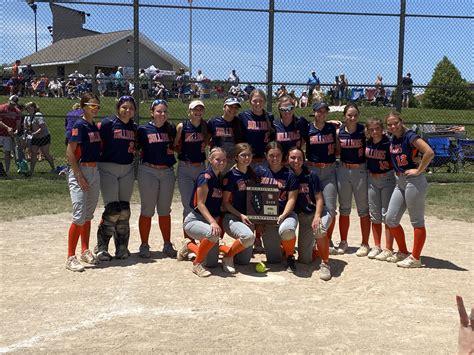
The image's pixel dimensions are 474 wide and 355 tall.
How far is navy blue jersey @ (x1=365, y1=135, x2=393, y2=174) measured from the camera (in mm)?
6066

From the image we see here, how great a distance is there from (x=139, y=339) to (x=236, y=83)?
8053 millimetres

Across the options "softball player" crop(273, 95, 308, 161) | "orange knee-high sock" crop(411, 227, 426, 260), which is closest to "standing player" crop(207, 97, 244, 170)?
"softball player" crop(273, 95, 308, 161)

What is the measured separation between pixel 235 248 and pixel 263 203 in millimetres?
559

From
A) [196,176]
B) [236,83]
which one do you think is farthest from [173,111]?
[196,176]

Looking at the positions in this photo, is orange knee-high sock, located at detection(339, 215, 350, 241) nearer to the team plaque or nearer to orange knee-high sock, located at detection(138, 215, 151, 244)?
the team plaque

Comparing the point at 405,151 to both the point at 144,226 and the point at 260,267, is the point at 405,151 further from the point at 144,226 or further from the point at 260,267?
the point at 144,226

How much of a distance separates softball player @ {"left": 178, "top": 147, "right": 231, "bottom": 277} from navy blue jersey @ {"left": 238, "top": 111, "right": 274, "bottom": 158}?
66cm

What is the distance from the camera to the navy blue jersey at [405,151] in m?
5.76

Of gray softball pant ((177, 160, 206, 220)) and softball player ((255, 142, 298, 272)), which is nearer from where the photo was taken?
softball player ((255, 142, 298, 272))

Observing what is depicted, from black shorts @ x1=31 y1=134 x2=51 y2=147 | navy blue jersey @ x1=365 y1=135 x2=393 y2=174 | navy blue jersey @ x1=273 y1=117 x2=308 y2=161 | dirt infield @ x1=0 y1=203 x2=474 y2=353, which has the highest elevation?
navy blue jersey @ x1=273 y1=117 x2=308 y2=161

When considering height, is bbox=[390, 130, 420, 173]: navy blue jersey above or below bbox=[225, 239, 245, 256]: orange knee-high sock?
above

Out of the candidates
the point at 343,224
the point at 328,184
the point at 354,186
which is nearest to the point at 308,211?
the point at 328,184

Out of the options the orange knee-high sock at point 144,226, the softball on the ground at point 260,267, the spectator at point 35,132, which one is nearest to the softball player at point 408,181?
the softball on the ground at point 260,267

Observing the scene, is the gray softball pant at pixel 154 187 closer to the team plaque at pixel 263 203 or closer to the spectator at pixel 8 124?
the team plaque at pixel 263 203
